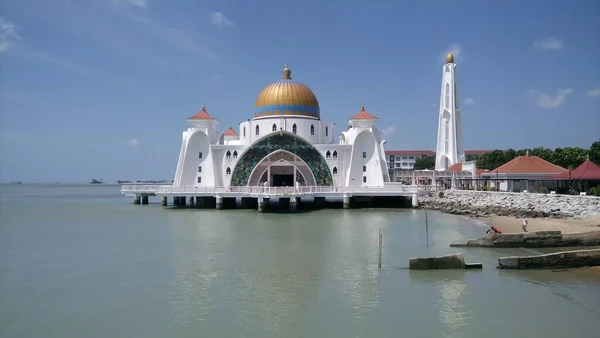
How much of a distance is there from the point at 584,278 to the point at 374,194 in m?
22.4

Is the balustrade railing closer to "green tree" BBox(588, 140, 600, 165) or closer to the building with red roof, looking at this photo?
the building with red roof

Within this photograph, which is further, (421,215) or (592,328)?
(421,215)

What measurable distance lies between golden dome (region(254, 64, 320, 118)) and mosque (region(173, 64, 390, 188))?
0.09 m

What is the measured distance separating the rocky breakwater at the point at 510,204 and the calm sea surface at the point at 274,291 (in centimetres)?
834

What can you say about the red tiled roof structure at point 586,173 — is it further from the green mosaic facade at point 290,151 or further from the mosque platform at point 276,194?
the green mosaic facade at point 290,151

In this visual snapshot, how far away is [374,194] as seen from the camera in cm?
3553

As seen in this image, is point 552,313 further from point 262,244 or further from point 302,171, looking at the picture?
point 302,171

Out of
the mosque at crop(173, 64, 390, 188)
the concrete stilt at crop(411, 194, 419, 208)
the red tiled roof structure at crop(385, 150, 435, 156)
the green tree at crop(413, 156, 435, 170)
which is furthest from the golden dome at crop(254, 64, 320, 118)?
the red tiled roof structure at crop(385, 150, 435, 156)

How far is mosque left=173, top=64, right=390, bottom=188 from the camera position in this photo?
38500mm

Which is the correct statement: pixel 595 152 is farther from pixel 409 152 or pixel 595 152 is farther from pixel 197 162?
pixel 409 152

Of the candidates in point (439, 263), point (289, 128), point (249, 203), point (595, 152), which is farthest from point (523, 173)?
point (439, 263)

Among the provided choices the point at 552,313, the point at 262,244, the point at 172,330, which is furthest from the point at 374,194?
the point at 172,330

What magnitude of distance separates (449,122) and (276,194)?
29.9 meters

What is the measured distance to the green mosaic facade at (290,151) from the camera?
126 ft
